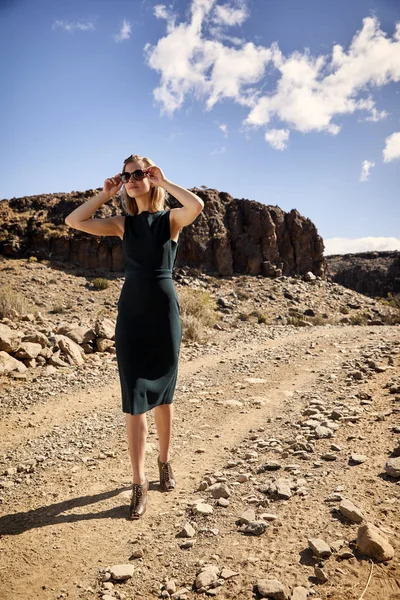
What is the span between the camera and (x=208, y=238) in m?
31.8

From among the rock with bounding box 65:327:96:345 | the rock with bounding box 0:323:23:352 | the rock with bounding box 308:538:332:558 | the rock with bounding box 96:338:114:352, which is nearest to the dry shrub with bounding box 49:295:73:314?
the rock with bounding box 65:327:96:345

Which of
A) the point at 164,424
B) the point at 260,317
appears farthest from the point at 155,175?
the point at 260,317

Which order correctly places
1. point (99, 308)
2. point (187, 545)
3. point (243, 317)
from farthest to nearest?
point (243, 317) → point (99, 308) → point (187, 545)

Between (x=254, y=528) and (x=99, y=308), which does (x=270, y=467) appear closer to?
(x=254, y=528)

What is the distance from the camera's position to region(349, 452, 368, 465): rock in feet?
9.99

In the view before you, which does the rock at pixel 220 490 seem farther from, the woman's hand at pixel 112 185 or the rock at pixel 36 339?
the rock at pixel 36 339

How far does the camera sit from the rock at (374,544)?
1.95 metres

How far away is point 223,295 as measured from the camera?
997 inches

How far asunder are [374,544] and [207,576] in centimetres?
87

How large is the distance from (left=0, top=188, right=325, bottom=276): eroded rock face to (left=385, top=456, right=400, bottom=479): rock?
1026 inches

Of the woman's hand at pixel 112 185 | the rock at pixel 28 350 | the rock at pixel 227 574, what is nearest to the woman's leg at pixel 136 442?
the rock at pixel 227 574

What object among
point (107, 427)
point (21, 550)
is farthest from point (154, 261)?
point (107, 427)

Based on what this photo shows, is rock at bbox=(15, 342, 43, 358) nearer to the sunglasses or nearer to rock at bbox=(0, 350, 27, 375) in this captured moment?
rock at bbox=(0, 350, 27, 375)

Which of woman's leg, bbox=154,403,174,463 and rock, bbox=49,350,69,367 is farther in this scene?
rock, bbox=49,350,69,367
